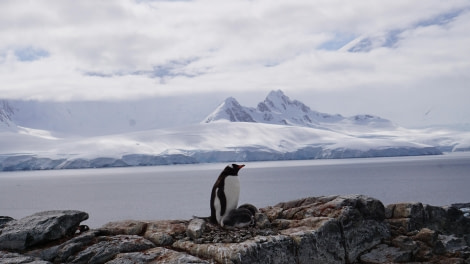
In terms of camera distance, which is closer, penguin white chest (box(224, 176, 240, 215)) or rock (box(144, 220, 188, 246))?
rock (box(144, 220, 188, 246))

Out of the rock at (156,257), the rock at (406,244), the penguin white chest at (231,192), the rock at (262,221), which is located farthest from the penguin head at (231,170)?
the rock at (406,244)

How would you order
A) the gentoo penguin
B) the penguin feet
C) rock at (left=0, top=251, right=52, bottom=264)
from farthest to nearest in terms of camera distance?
the gentoo penguin
the penguin feet
rock at (left=0, top=251, right=52, bottom=264)

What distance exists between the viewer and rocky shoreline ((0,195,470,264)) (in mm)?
12266

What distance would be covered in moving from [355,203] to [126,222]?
641 cm

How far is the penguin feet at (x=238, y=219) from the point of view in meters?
13.9

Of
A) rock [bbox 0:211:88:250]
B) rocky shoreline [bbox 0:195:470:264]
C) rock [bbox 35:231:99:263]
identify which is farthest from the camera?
rock [bbox 0:211:88:250]

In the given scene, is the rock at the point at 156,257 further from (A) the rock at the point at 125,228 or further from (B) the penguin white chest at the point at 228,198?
(B) the penguin white chest at the point at 228,198

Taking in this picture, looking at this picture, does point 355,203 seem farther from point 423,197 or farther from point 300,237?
point 423,197

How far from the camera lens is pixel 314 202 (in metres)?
15.8

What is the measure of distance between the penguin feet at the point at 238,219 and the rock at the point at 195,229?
72cm

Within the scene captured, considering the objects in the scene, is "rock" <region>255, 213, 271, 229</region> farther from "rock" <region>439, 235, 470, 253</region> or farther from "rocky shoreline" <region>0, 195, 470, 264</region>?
"rock" <region>439, 235, 470, 253</region>

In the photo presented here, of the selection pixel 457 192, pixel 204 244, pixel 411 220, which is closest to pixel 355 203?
pixel 411 220

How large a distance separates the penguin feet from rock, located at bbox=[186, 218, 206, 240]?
72 cm

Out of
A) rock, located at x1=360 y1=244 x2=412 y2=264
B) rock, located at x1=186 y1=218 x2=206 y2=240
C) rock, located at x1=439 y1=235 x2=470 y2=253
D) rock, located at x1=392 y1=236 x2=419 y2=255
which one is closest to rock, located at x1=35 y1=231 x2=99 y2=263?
rock, located at x1=186 y1=218 x2=206 y2=240
